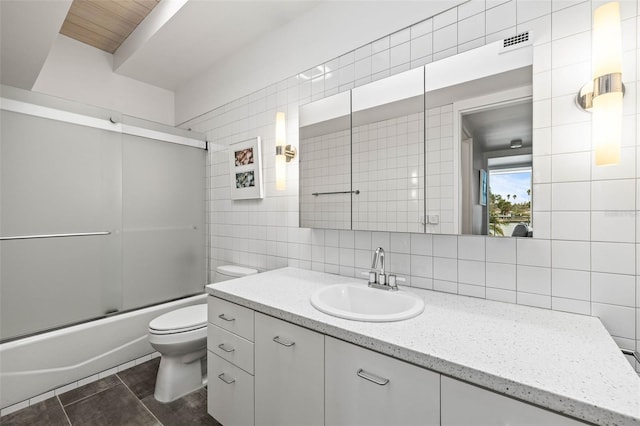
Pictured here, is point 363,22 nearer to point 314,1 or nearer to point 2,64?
point 314,1

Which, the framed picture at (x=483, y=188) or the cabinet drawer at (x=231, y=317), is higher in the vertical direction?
the framed picture at (x=483, y=188)

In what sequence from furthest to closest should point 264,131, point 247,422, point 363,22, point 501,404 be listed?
point 264,131 < point 363,22 < point 247,422 < point 501,404

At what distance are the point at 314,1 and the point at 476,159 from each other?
145cm

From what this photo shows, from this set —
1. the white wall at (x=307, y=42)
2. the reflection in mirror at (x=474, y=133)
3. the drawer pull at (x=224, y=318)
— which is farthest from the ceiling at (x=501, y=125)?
the drawer pull at (x=224, y=318)

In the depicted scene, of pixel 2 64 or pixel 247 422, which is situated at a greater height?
pixel 2 64

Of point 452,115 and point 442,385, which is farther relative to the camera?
point 452,115

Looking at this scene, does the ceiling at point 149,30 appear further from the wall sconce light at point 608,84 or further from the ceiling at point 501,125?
the wall sconce light at point 608,84

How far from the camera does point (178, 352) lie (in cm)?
182

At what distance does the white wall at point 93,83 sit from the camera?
8.00ft

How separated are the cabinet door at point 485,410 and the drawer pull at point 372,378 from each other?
7.0 inches

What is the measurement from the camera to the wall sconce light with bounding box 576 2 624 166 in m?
0.91

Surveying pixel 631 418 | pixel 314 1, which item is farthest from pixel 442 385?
pixel 314 1

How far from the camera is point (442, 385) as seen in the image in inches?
31.7

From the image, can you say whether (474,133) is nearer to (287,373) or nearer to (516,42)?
(516,42)
